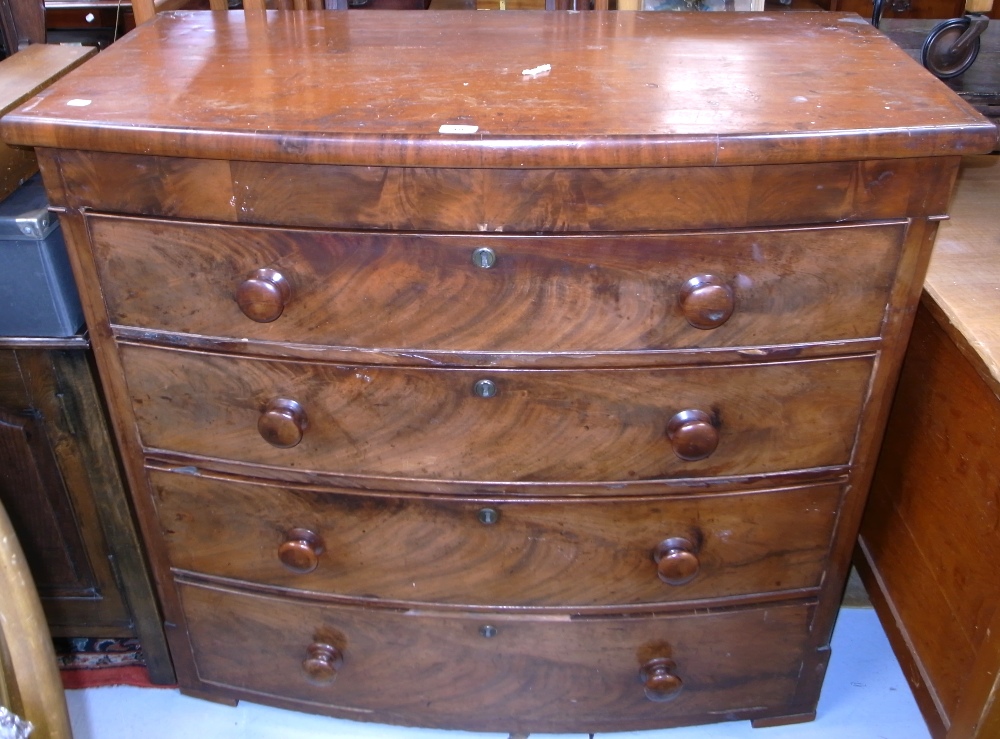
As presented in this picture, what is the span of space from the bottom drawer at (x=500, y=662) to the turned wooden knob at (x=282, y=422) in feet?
0.98

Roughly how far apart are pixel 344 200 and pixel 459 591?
22.0 inches

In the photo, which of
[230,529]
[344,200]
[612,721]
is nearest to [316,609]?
[230,529]

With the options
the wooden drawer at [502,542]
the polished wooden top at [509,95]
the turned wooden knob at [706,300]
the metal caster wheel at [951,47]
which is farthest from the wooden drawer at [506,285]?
the metal caster wheel at [951,47]

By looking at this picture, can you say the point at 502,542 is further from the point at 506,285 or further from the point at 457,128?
the point at 457,128

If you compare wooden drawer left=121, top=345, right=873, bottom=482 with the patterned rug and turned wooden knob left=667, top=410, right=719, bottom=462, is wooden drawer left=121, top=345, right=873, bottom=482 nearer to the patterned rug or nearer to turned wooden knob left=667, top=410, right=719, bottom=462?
turned wooden knob left=667, top=410, right=719, bottom=462

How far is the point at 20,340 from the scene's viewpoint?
1.19m

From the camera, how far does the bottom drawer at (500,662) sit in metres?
1.28

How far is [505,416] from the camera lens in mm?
1100

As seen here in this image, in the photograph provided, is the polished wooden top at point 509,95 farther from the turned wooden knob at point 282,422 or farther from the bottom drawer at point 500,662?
the bottom drawer at point 500,662

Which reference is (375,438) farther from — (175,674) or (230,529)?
(175,674)

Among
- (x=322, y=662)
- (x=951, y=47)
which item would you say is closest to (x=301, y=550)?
(x=322, y=662)

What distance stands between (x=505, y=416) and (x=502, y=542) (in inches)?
7.7

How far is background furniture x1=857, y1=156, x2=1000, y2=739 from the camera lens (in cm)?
112

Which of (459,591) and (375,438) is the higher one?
(375,438)
